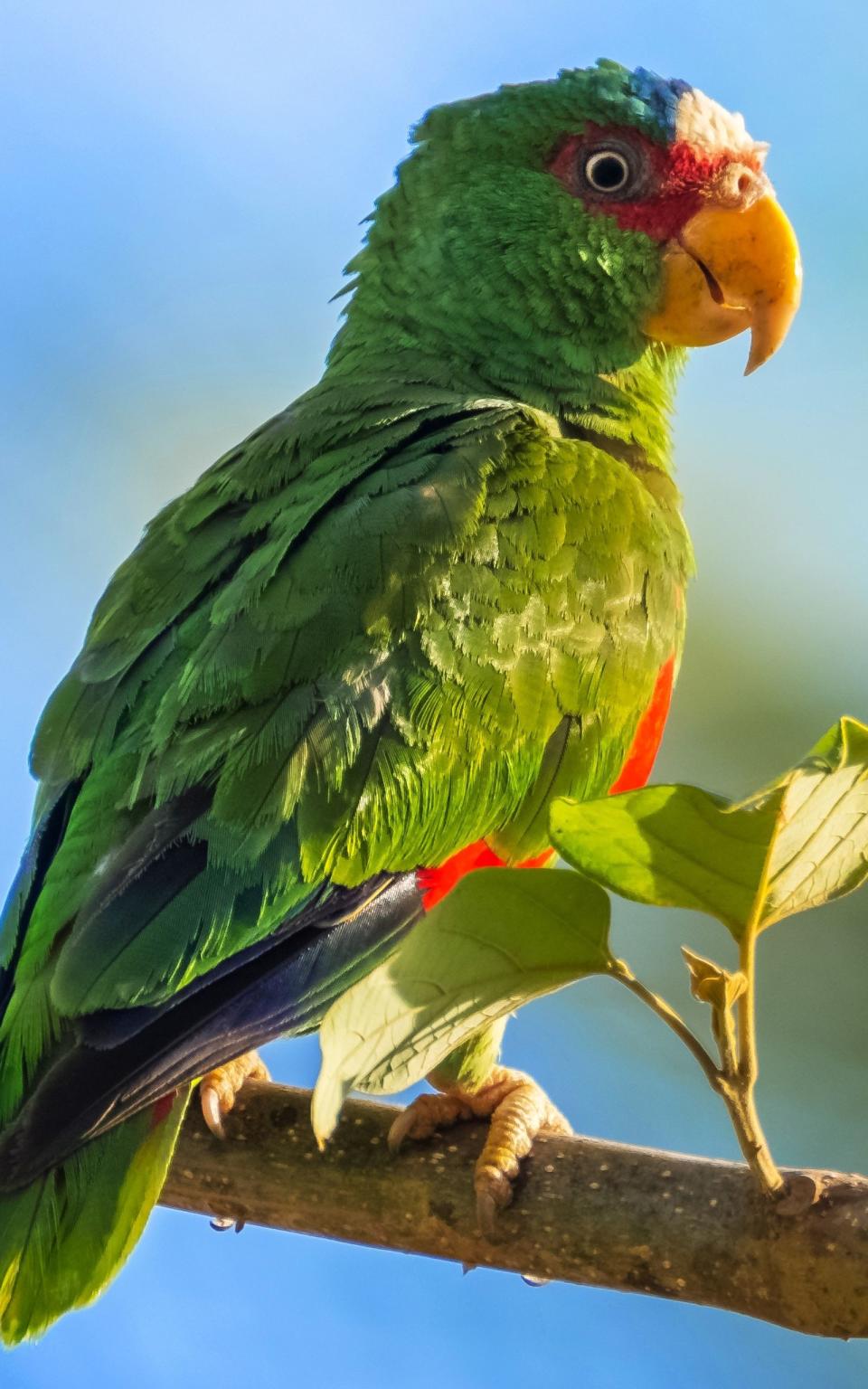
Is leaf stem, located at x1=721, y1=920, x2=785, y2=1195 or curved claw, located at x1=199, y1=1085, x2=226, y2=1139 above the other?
leaf stem, located at x1=721, y1=920, x2=785, y2=1195

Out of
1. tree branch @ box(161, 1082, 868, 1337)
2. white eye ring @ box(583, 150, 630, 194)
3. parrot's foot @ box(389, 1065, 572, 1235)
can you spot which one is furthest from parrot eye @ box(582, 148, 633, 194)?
tree branch @ box(161, 1082, 868, 1337)

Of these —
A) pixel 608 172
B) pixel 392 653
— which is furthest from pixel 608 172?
pixel 392 653

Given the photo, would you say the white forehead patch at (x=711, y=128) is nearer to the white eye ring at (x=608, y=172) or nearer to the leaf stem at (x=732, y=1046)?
the white eye ring at (x=608, y=172)

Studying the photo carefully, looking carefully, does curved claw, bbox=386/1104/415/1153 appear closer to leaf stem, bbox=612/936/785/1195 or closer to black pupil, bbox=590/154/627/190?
leaf stem, bbox=612/936/785/1195

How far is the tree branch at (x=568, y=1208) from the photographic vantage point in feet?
4.14

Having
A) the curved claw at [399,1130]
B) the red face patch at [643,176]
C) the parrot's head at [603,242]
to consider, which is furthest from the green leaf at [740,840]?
the red face patch at [643,176]

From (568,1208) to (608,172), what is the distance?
5.24 feet

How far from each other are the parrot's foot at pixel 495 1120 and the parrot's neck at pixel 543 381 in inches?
37.6

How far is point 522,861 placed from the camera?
182cm

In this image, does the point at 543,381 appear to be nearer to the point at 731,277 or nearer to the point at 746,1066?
the point at 731,277

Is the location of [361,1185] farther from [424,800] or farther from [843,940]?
[843,940]

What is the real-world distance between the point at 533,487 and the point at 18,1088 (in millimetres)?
936

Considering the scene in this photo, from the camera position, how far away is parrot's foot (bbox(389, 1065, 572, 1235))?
152 cm

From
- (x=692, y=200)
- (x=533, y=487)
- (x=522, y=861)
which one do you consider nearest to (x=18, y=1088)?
(x=522, y=861)
